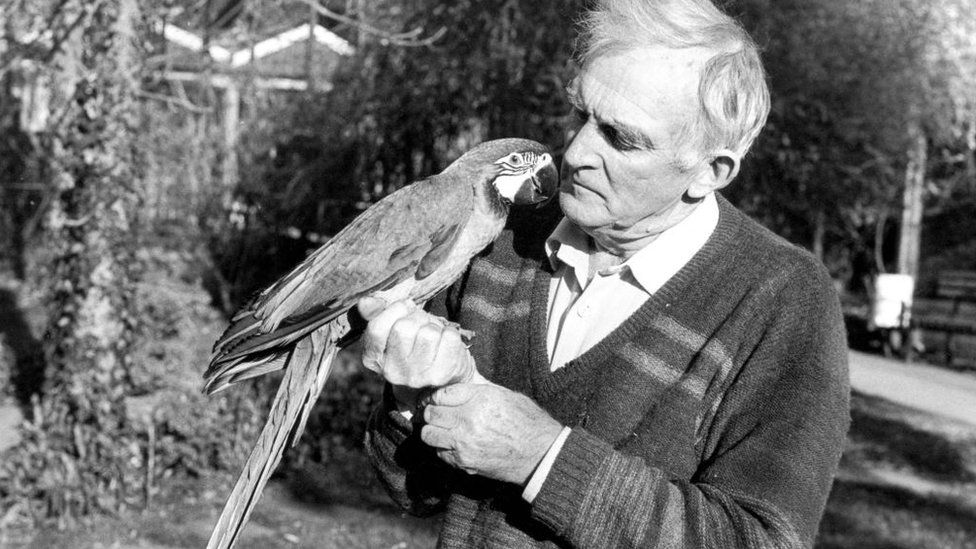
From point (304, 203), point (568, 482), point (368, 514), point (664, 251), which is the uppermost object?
point (664, 251)

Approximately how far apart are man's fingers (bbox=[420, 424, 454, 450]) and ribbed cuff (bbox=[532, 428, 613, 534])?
182mm

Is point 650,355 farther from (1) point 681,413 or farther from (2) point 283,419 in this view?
(2) point 283,419

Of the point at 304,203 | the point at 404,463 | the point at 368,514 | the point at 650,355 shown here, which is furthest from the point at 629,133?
the point at 304,203

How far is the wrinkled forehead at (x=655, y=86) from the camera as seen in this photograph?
69.5 inches

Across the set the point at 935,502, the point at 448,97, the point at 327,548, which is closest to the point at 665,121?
the point at 327,548

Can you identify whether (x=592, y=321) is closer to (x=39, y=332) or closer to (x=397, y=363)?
(x=397, y=363)

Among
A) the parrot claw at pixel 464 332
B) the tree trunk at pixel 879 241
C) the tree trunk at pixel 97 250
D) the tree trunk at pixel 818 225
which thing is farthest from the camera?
the tree trunk at pixel 879 241

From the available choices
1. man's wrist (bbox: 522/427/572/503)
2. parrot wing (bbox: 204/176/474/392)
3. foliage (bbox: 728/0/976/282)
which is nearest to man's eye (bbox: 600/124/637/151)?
parrot wing (bbox: 204/176/474/392)

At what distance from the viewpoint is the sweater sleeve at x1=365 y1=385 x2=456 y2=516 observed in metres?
2.04

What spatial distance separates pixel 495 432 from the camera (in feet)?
5.50

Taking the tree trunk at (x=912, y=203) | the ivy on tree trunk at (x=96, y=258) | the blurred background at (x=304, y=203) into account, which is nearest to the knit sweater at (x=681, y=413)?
the blurred background at (x=304, y=203)

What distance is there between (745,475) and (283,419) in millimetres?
951

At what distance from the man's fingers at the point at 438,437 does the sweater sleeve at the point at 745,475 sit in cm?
19

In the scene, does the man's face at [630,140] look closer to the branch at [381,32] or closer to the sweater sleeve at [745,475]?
the sweater sleeve at [745,475]
